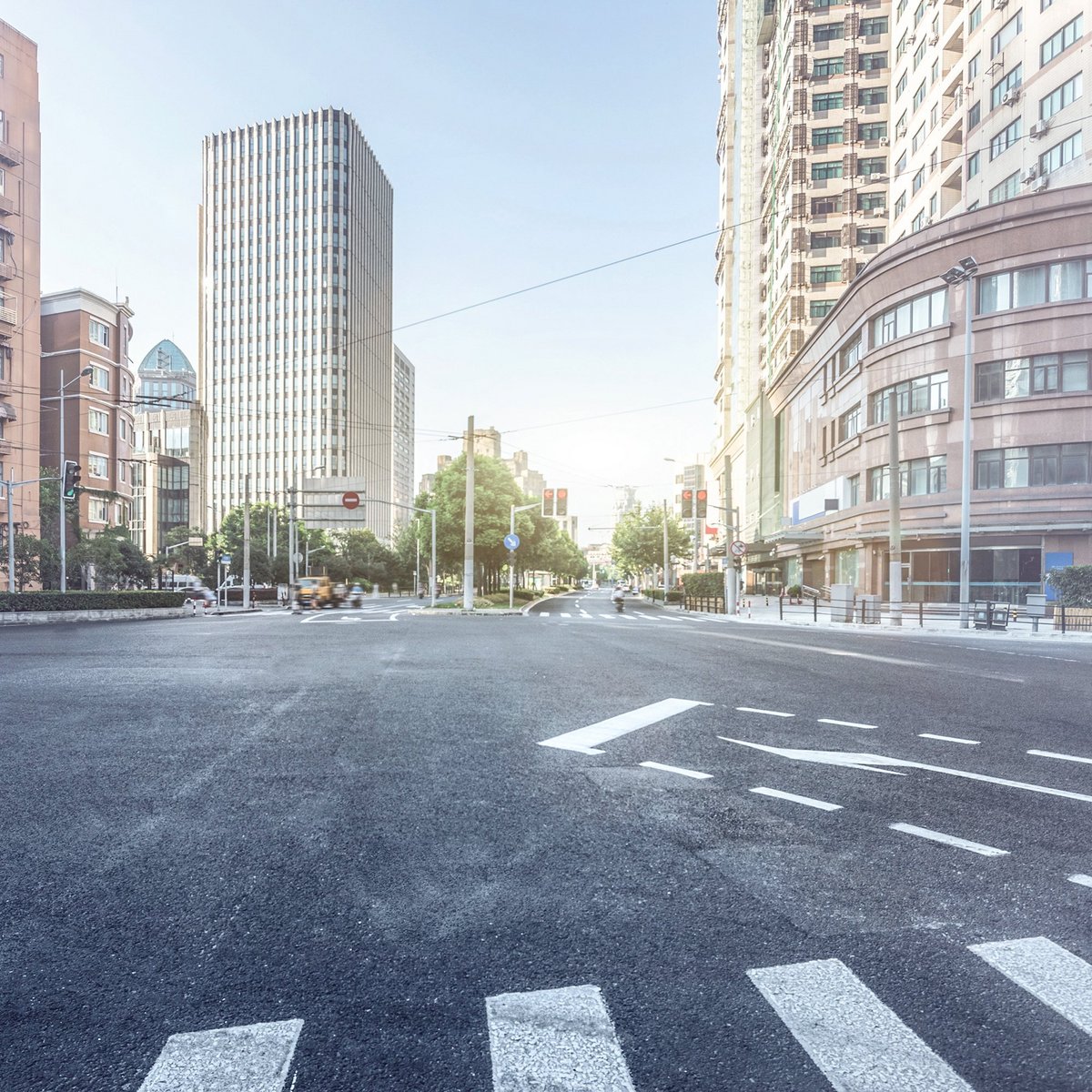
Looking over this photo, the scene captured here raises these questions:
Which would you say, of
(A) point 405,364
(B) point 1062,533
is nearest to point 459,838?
(B) point 1062,533

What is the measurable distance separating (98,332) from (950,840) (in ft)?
218

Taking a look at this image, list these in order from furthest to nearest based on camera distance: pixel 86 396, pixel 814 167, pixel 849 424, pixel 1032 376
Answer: pixel 814 167 → pixel 86 396 → pixel 849 424 → pixel 1032 376

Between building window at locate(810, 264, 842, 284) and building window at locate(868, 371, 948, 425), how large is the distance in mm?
22451

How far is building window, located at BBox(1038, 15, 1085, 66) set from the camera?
34.1 m

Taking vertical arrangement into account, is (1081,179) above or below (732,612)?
above

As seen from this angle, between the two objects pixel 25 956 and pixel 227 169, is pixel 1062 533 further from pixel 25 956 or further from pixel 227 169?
pixel 227 169

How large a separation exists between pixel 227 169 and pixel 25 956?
163252 millimetres

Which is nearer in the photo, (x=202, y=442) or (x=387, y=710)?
(x=387, y=710)

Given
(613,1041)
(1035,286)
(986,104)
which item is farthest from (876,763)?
(986,104)

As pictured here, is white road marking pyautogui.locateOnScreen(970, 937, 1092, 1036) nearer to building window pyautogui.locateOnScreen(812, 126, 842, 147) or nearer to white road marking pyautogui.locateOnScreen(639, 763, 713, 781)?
white road marking pyautogui.locateOnScreen(639, 763, 713, 781)

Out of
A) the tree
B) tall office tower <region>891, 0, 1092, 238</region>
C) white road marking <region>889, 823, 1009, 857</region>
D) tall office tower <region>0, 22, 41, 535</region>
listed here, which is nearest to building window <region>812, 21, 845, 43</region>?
tall office tower <region>891, 0, 1092, 238</region>

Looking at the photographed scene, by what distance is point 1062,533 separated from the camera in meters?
32.9

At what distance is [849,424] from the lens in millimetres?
45312

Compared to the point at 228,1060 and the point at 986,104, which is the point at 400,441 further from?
the point at 228,1060
